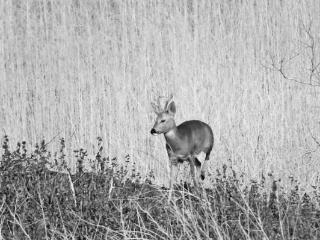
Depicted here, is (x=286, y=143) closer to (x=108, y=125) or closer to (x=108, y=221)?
(x=108, y=125)

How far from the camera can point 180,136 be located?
5703mm

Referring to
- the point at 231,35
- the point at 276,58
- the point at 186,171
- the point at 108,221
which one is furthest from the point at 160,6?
the point at 108,221

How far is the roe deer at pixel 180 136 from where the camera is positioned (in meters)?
5.63

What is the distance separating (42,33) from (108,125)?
1.55 meters

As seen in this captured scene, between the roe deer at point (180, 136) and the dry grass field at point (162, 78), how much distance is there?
0.41 metres

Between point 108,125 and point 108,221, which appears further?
point 108,125

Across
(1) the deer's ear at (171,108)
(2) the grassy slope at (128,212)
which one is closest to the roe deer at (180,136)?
(1) the deer's ear at (171,108)

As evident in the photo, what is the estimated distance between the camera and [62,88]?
25.1 feet

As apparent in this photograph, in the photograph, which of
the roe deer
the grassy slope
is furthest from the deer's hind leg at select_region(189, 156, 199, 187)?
the grassy slope

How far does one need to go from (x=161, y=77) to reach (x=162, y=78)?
0.09ft

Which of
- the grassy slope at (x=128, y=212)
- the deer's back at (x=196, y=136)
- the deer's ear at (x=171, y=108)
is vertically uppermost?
the deer's ear at (x=171, y=108)

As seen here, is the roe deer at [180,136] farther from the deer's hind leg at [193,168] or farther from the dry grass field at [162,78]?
the dry grass field at [162,78]

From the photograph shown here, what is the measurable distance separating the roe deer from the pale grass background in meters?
0.38

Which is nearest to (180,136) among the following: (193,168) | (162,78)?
(193,168)
